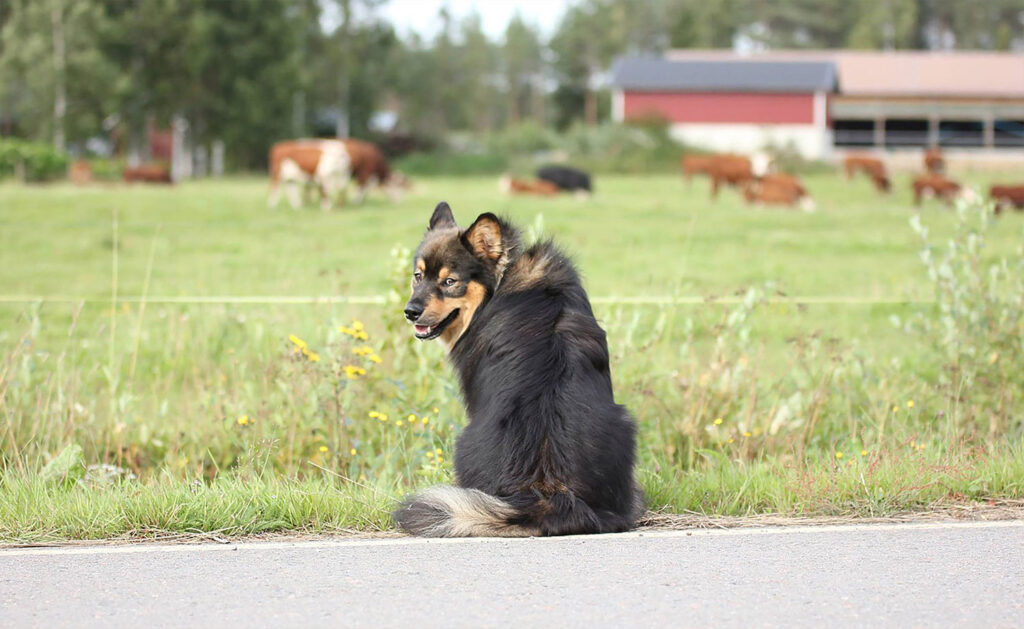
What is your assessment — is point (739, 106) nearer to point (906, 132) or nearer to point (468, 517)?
point (906, 132)

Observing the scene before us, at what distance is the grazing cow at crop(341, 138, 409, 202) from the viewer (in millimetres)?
28562

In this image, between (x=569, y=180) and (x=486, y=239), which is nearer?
(x=486, y=239)

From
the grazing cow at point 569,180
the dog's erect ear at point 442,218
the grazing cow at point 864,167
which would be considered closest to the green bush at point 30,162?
the grazing cow at point 569,180

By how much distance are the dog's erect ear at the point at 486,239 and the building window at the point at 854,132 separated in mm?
58739

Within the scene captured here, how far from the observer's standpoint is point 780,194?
2888 cm

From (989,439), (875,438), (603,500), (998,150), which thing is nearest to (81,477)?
(603,500)

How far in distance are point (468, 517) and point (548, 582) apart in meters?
0.78

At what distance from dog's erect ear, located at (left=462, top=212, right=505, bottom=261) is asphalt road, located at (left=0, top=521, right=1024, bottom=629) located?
1473 millimetres

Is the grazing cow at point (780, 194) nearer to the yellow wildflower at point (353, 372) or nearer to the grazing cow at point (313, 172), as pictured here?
the grazing cow at point (313, 172)

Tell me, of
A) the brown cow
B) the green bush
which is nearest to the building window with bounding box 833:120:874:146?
the brown cow

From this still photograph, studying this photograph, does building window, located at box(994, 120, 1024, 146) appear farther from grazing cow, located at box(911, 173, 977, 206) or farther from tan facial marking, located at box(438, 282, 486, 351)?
tan facial marking, located at box(438, 282, 486, 351)

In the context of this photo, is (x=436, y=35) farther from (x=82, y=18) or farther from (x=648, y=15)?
(x=82, y=18)

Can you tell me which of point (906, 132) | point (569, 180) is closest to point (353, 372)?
point (569, 180)

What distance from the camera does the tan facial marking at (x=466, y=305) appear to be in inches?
231
